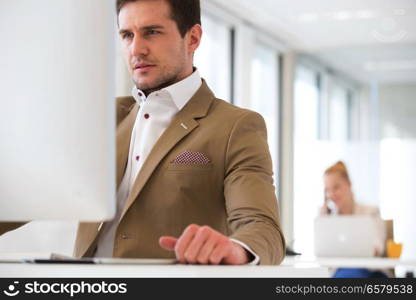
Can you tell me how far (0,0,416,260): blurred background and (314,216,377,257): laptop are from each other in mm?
3153

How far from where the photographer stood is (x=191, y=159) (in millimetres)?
1816

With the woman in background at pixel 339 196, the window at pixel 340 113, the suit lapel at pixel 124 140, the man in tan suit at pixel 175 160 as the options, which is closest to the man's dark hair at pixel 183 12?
the man in tan suit at pixel 175 160

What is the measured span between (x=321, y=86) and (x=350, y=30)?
6.80 feet

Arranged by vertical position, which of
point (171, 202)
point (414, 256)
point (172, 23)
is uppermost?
point (172, 23)

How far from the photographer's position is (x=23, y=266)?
3.97 feet

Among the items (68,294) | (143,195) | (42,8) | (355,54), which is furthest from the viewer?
(355,54)

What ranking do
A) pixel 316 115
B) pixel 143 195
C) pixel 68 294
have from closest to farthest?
pixel 68 294 → pixel 143 195 → pixel 316 115

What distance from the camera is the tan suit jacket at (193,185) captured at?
1.75 meters

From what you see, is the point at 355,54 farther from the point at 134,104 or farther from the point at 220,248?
the point at 220,248

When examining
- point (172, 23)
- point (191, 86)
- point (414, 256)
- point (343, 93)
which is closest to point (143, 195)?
point (191, 86)

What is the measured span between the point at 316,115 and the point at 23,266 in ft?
33.6

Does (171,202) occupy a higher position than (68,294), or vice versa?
(171,202)

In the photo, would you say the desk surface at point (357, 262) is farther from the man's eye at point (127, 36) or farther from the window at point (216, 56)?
the window at point (216, 56)

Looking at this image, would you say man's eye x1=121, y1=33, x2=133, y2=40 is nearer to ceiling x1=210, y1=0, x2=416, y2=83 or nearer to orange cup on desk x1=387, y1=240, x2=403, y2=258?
orange cup on desk x1=387, y1=240, x2=403, y2=258
